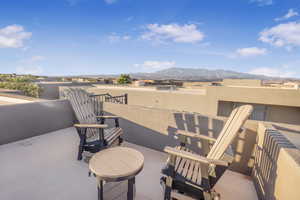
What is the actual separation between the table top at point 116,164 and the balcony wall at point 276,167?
1.25 metres

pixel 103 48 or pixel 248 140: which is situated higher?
pixel 103 48

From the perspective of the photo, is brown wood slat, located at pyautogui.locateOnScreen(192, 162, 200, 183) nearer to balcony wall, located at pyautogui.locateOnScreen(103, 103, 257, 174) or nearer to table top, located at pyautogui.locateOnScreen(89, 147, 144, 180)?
balcony wall, located at pyautogui.locateOnScreen(103, 103, 257, 174)

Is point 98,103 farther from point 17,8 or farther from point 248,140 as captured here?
point 17,8

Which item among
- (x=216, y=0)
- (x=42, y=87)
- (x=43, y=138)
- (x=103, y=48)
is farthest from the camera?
(x=103, y=48)

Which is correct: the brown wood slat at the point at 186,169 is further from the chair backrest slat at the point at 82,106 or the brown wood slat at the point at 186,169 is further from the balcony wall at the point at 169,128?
the chair backrest slat at the point at 82,106

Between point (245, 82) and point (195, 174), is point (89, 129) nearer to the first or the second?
point (195, 174)

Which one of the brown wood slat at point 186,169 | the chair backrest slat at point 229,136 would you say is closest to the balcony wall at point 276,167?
the chair backrest slat at point 229,136

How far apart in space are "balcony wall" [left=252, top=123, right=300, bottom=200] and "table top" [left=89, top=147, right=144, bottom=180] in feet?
4.09

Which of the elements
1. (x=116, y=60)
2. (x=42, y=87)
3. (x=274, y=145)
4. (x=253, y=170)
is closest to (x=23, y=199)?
(x=274, y=145)

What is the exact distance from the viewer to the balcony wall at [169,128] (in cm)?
221

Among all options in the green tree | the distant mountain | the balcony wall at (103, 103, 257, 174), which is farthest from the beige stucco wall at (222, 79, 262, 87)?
the distant mountain

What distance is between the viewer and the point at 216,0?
9055 mm

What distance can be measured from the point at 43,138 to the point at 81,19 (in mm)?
11376

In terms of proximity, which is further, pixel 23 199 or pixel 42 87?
pixel 42 87
